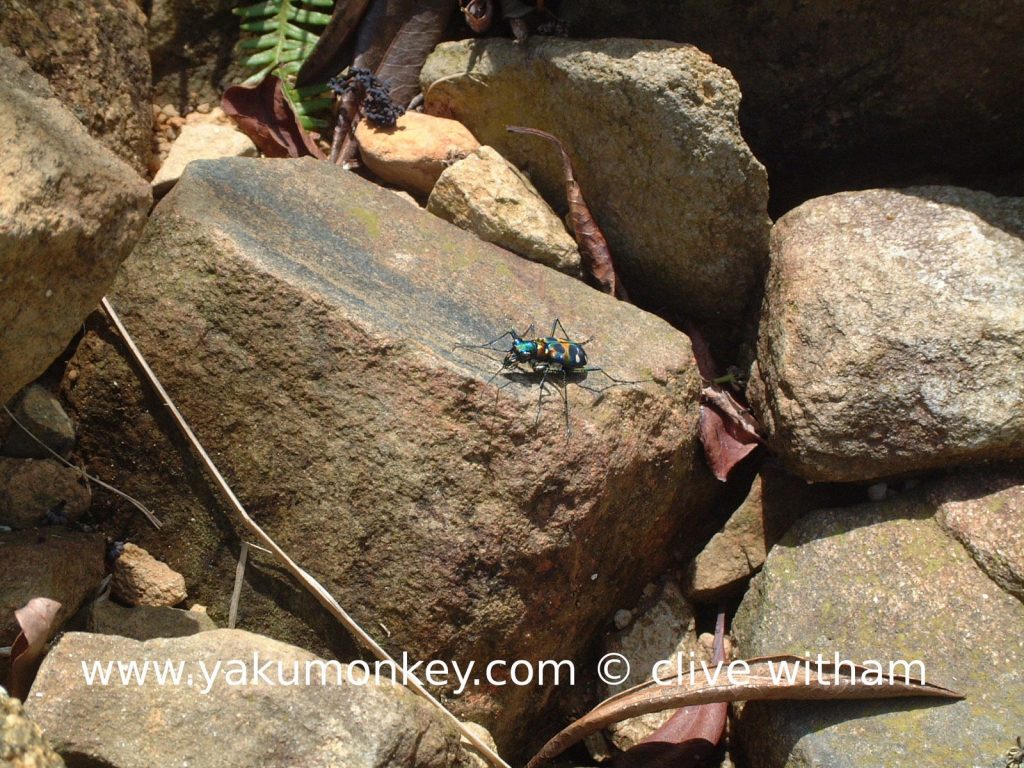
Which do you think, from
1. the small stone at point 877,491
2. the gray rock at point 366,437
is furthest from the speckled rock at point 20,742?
the small stone at point 877,491

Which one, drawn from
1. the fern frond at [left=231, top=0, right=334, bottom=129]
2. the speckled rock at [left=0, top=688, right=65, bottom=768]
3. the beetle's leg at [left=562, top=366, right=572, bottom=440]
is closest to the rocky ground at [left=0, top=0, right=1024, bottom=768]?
the beetle's leg at [left=562, top=366, right=572, bottom=440]

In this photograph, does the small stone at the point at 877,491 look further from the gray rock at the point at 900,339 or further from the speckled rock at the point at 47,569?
the speckled rock at the point at 47,569

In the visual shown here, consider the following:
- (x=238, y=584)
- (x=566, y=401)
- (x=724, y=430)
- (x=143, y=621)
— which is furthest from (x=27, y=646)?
(x=724, y=430)

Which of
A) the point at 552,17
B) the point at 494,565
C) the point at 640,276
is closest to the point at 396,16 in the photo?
the point at 552,17

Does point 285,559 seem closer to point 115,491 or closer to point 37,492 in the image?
point 115,491

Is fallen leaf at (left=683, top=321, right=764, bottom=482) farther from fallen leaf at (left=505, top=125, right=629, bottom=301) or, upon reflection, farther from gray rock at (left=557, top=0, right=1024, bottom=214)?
gray rock at (left=557, top=0, right=1024, bottom=214)

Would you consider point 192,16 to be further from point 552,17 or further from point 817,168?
point 817,168
